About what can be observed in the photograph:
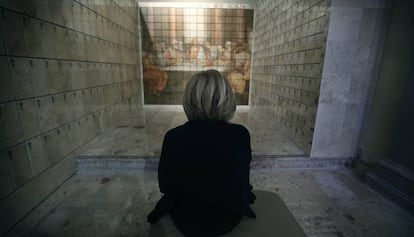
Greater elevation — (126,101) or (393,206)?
(126,101)

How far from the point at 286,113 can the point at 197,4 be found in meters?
3.33

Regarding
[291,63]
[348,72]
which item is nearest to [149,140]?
[291,63]

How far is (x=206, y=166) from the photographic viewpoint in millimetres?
926

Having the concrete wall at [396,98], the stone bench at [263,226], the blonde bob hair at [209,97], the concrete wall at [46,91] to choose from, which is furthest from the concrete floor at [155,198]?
the blonde bob hair at [209,97]

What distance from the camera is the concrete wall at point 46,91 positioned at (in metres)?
1.48

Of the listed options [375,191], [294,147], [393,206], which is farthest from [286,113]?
[393,206]

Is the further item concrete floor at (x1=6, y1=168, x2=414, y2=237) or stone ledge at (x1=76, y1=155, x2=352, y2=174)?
stone ledge at (x1=76, y1=155, x2=352, y2=174)

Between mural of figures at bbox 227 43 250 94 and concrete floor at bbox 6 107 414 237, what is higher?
mural of figures at bbox 227 43 250 94

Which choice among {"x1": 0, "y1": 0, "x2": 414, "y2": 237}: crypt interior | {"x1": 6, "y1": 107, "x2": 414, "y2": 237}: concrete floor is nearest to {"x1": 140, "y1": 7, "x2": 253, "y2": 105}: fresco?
{"x1": 0, "y1": 0, "x2": 414, "y2": 237}: crypt interior

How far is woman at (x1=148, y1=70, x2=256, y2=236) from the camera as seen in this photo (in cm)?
92

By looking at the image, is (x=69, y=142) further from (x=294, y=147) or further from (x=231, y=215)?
(x=294, y=147)

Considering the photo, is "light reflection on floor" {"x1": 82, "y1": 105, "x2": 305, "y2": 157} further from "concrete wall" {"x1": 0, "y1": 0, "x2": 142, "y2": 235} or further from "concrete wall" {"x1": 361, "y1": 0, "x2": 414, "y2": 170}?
"concrete wall" {"x1": 361, "y1": 0, "x2": 414, "y2": 170}

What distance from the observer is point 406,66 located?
186 cm

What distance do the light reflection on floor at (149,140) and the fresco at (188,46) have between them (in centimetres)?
132
